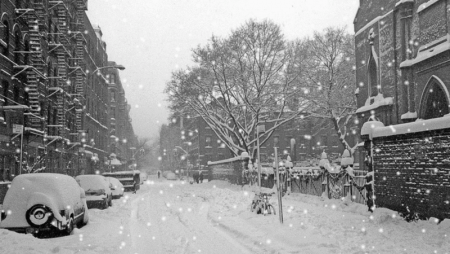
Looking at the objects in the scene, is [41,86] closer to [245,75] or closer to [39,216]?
[245,75]

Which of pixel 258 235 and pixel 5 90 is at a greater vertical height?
pixel 5 90

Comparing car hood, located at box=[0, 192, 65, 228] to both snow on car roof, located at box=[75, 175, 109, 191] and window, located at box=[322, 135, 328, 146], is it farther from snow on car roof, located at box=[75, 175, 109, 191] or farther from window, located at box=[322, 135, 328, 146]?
window, located at box=[322, 135, 328, 146]

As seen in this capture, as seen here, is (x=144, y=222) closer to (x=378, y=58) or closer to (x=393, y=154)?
(x=393, y=154)

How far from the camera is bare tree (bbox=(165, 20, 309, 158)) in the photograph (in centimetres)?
3522

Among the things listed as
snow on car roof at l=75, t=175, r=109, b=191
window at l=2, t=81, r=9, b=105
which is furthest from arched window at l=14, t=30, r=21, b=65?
snow on car roof at l=75, t=175, r=109, b=191

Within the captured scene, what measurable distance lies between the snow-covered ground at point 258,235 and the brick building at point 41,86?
35.7 ft

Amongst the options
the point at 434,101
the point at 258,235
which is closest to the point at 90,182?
the point at 258,235

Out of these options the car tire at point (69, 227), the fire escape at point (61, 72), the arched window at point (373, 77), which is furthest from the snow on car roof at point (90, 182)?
the arched window at point (373, 77)

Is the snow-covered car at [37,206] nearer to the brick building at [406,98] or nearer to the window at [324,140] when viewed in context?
the brick building at [406,98]

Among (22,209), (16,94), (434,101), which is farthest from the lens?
(16,94)

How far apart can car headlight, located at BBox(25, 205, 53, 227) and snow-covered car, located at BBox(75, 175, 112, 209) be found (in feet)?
25.2

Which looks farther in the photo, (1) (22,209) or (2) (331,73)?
(2) (331,73)

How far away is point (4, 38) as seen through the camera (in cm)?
2236

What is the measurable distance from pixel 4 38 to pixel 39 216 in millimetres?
15065
